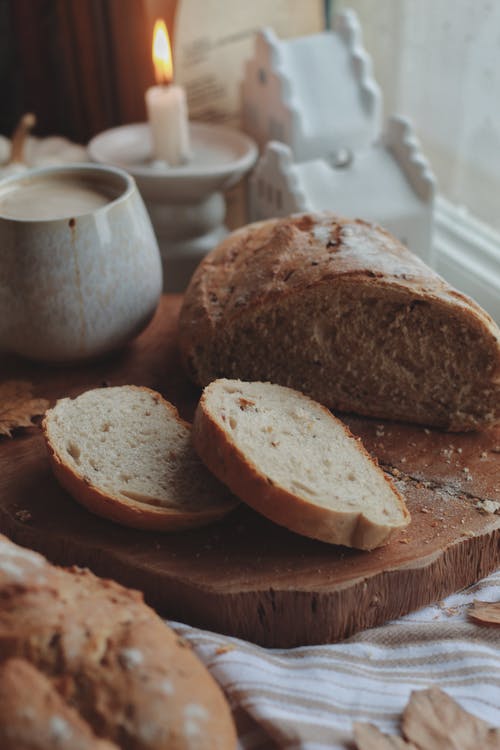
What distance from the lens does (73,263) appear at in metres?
2.21

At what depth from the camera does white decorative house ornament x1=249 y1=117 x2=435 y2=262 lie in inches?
115

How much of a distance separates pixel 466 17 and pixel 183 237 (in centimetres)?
129

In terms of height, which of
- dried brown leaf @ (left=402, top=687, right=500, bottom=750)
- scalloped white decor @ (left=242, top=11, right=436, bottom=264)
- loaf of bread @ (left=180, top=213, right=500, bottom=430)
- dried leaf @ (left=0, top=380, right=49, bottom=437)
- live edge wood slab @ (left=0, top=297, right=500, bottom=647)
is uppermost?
scalloped white decor @ (left=242, top=11, right=436, bottom=264)

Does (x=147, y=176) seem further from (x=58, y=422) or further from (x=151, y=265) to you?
(x=58, y=422)

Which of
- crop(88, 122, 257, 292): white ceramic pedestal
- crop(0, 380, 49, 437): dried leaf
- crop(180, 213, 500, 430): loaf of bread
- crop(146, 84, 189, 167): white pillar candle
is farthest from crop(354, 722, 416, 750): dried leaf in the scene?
crop(146, 84, 189, 167): white pillar candle

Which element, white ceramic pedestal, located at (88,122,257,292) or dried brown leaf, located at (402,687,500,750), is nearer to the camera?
dried brown leaf, located at (402,687,500,750)

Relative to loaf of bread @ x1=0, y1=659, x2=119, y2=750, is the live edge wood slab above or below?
below

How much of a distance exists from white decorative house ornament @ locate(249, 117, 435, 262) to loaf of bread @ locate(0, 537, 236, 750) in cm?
177

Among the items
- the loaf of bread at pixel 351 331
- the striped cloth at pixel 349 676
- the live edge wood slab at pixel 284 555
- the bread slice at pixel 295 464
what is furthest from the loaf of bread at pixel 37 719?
the loaf of bread at pixel 351 331

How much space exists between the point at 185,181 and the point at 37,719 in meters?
2.08

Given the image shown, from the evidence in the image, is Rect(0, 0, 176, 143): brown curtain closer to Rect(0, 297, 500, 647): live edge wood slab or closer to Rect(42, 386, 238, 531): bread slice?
Rect(42, 386, 238, 531): bread slice

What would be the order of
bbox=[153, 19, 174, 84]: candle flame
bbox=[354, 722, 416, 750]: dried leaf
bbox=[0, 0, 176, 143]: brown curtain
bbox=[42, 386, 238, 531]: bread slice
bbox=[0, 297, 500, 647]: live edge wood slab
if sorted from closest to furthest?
bbox=[354, 722, 416, 750]: dried leaf < bbox=[0, 297, 500, 647]: live edge wood slab < bbox=[42, 386, 238, 531]: bread slice < bbox=[153, 19, 174, 84]: candle flame < bbox=[0, 0, 176, 143]: brown curtain

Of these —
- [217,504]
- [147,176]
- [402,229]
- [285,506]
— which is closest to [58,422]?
[217,504]

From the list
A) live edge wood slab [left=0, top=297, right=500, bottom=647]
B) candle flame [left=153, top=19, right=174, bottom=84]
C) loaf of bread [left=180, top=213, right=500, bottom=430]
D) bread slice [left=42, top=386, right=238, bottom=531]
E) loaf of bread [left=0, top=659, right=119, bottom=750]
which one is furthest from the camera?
candle flame [left=153, top=19, right=174, bottom=84]
